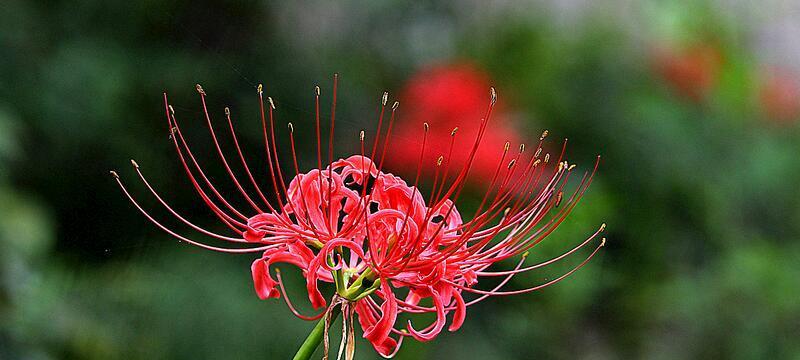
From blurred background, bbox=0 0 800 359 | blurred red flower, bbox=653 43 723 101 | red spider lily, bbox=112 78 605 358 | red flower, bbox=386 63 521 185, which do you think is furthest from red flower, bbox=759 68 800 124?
red spider lily, bbox=112 78 605 358

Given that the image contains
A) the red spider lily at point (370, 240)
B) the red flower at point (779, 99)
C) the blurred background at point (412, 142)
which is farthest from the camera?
the red flower at point (779, 99)

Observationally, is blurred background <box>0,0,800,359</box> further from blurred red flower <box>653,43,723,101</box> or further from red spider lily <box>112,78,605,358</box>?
red spider lily <box>112,78,605,358</box>

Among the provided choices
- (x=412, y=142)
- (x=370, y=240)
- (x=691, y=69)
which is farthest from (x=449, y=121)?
(x=370, y=240)

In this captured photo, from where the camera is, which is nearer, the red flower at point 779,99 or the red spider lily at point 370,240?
the red spider lily at point 370,240

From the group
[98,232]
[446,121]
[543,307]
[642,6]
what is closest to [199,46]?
[98,232]

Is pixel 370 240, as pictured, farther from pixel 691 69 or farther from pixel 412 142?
pixel 691 69

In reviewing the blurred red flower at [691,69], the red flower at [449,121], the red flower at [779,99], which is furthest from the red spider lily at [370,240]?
the red flower at [779,99]

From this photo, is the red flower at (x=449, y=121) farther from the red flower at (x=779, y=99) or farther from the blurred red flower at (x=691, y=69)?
the red flower at (x=779, y=99)
